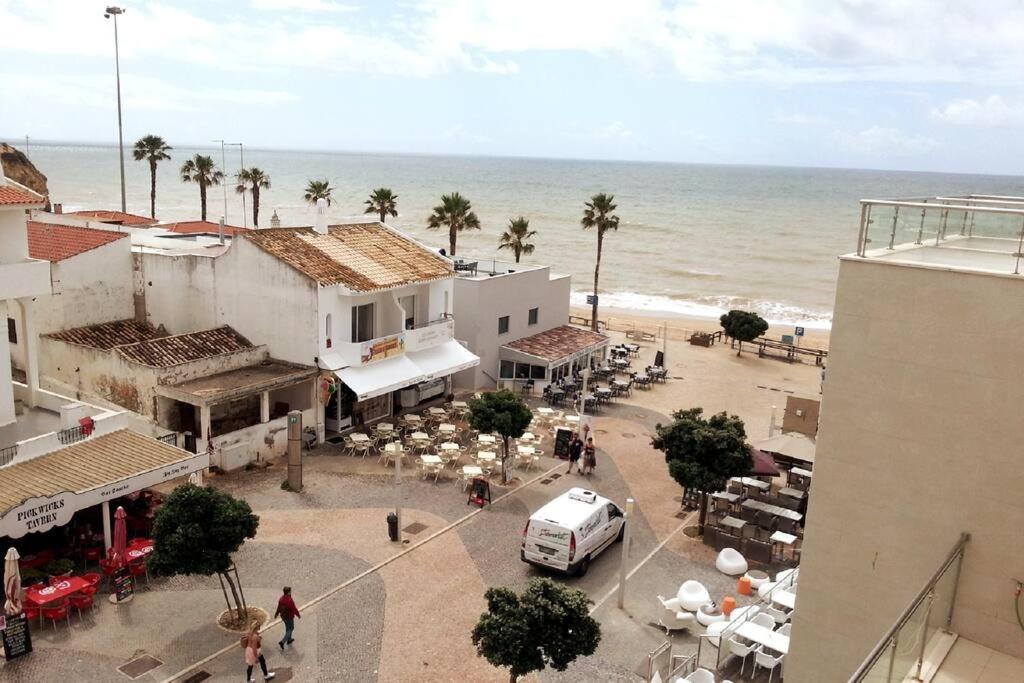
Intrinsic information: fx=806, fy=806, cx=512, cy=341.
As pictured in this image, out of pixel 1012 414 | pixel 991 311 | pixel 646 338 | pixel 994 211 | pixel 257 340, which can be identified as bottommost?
pixel 646 338

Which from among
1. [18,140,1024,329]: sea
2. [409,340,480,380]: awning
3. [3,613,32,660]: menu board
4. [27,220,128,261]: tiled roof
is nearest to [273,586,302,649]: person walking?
[3,613,32,660]: menu board

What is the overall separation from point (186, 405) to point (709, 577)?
15241 millimetres

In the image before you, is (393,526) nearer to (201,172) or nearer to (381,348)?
(381,348)

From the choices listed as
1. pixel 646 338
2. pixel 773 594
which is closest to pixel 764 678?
pixel 773 594

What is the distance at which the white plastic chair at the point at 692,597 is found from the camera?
1505cm

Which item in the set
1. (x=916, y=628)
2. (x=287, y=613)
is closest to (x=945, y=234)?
(x=916, y=628)

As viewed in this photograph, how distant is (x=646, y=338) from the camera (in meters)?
45.1

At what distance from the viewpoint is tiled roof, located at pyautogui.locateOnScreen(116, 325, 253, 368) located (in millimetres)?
22094

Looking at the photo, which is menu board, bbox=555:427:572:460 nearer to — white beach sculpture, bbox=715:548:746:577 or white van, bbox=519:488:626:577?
white van, bbox=519:488:626:577

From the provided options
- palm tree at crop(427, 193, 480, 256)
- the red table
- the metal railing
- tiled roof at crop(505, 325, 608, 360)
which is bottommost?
the red table

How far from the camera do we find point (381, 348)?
25.1 metres

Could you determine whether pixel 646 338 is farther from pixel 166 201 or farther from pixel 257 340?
pixel 166 201

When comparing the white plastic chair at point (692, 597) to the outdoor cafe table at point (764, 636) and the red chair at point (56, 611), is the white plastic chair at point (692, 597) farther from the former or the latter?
the red chair at point (56, 611)

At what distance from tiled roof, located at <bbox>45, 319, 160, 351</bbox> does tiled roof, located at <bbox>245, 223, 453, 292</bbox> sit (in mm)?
4975
